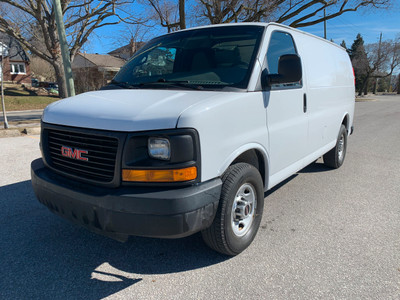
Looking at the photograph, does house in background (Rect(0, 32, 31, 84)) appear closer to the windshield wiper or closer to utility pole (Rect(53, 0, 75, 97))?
utility pole (Rect(53, 0, 75, 97))

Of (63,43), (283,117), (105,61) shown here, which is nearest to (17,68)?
(105,61)

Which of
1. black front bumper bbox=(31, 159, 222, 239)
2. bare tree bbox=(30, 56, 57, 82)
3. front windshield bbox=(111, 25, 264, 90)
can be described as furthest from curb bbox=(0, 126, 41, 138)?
bare tree bbox=(30, 56, 57, 82)

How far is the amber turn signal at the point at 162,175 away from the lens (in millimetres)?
2205

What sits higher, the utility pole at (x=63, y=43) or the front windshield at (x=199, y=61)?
the utility pole at (x=63, y=43)

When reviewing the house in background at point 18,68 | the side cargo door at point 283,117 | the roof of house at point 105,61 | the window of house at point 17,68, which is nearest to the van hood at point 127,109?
the side cargo door at point 283,117

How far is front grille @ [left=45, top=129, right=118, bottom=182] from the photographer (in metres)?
2.32

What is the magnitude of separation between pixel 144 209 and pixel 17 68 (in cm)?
5027

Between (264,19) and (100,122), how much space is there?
60.9 feet

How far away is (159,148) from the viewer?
→ 2219mm

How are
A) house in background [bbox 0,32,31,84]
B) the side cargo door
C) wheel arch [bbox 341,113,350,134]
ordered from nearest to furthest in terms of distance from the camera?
the side cargo door → wheel arch [bbox 341,113,350,134] → house in background [bbox 0,32,31,84]

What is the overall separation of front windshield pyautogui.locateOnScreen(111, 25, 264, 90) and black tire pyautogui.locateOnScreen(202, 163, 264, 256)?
0.82 m

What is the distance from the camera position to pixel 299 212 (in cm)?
381

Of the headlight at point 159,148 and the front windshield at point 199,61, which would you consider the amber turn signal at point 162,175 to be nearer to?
the headlight at point 159,148

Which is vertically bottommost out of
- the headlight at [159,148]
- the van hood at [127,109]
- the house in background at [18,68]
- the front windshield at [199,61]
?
the headlight at [159,148]
